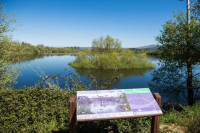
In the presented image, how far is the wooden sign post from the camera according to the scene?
250cm

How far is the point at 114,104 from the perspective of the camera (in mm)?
2729

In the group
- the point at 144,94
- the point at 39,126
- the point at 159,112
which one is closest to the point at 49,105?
the point at 39,126

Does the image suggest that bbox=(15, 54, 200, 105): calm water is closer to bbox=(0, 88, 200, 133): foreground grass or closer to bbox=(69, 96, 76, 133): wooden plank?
bbox=(0, 88, 200, 133): foreground grass

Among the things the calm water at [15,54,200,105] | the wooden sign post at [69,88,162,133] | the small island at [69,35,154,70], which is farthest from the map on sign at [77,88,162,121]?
the small island at [69,35,154,70]

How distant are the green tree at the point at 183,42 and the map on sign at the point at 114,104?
6.11 metres

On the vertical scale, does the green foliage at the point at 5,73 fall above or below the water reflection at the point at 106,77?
above

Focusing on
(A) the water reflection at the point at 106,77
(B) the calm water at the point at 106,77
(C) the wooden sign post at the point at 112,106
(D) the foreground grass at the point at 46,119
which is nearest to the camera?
(C) the wooden sign post at the point at 112,106

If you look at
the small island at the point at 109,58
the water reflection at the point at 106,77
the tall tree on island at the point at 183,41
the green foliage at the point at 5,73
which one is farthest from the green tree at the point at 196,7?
the small island at the point at 109,58

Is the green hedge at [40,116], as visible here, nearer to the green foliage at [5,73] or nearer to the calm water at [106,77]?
the calm water at [106,77]

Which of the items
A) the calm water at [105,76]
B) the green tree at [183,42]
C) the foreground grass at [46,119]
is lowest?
the calm water at [105,76]

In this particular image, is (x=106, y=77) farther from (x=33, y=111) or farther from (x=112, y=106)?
(x=112, y=106)

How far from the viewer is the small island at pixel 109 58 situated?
3303 cm

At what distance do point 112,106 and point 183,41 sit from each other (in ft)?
24.2

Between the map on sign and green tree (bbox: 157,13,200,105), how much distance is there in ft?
20.1
